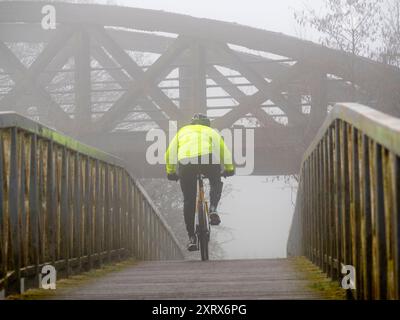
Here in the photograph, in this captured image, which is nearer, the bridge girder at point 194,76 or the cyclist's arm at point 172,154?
the cyclist's arm at point 172,154

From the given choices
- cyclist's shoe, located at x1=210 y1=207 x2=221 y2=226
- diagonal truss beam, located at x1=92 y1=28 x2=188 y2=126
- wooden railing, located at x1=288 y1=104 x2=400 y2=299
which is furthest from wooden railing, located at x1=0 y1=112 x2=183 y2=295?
diagonal truss beam, located at x1=92 y1=28 x2=188 y2=126

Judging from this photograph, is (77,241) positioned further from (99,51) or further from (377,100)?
(99,51)

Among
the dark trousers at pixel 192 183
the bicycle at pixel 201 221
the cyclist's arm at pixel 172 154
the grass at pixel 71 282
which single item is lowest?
the grass at pixel 71 282

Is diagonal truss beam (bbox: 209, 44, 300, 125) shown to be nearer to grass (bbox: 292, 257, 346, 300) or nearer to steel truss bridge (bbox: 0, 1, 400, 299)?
steel truss bridge (bbox: 0, 1, 400, 299)

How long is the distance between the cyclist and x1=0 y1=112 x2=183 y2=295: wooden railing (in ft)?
2.73

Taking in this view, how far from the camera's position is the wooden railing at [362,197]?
11.0 feet

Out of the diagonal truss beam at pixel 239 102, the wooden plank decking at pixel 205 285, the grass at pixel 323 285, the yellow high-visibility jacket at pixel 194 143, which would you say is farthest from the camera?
the diagonal truss beam at pixel 239 102

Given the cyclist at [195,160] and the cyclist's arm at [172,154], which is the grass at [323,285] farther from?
the cyclist's arm at [172,154]

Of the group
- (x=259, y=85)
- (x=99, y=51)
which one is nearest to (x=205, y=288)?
(x=259, y=85)

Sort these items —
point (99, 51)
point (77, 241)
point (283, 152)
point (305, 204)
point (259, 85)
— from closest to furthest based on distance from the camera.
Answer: point (77, 241), point (305, 204), point (259, 85), point (283, 152), point (99, 51)

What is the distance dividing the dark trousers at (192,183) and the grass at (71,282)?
0.94 metres

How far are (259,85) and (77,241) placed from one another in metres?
12.7

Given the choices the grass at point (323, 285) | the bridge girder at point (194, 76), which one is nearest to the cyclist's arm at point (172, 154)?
the grass at point (323, 285)

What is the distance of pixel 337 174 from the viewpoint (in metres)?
5.32
